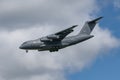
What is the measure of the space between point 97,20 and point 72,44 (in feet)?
25.5

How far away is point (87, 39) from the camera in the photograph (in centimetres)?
7150

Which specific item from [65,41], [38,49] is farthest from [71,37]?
[38,49]

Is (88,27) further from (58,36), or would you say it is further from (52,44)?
(52,44)

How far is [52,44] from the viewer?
232 ft

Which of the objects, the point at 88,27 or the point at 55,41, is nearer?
the point at 55,41

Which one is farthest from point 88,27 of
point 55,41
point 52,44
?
point 52,44

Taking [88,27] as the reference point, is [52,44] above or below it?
below

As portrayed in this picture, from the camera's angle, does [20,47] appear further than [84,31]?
No

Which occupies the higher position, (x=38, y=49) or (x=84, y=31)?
(x=84, y=31)

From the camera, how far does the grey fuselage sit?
228 ft

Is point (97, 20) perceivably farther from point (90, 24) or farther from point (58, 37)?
point (58, 37)

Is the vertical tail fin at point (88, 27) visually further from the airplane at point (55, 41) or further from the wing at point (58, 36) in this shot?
the wing at point (58, 36)

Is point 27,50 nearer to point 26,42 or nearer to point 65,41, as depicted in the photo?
point 26,42

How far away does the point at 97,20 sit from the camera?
244 ft
